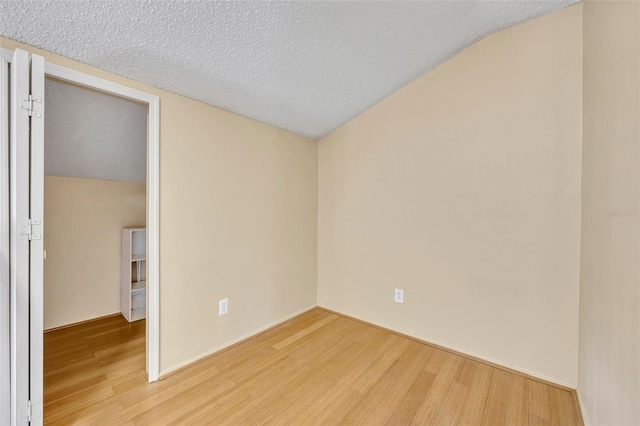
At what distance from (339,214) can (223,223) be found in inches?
45.9

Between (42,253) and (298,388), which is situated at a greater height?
(42,253)

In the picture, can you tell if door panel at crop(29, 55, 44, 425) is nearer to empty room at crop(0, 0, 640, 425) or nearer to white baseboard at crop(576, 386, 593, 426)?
empty room at crop(0, 0, 640, 425)

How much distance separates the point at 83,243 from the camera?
8.14 feet

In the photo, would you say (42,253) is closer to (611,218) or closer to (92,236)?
Result: (92,236)

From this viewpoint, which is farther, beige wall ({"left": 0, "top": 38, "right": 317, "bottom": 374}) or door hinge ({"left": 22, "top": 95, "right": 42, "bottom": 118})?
beige wall ({"left": 0, "top": 38, "right": 317, "bottom": 374})

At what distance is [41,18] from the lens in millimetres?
1090

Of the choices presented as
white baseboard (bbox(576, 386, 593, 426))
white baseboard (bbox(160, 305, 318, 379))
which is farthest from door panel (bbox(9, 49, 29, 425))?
white baseboard (bbox(576, 386, 593, 426))

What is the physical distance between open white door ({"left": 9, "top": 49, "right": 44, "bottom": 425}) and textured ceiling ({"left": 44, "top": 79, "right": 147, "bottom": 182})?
36cm

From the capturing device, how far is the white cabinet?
101 inches

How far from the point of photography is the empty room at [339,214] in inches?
45.1

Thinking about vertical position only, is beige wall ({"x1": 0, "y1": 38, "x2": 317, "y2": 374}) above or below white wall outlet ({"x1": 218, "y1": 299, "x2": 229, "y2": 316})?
above

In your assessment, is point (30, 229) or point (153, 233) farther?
point (153, 233)

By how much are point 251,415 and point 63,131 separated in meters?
2.21

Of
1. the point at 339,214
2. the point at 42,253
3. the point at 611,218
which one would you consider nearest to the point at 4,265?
the point at 42,253
